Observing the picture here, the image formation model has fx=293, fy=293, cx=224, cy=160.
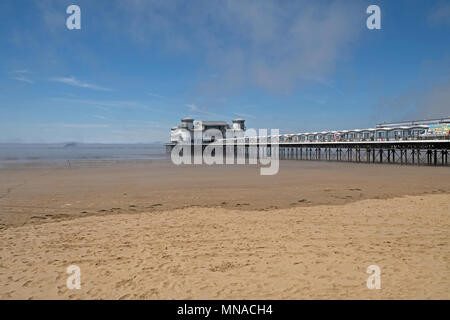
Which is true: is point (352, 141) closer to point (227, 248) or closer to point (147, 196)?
point (147, 196)

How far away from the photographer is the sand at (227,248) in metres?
4.35

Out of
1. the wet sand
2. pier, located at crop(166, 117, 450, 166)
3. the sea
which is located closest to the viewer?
the wet sand

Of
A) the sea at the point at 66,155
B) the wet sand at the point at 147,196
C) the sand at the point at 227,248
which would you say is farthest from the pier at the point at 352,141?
the sand at the point at 227,248

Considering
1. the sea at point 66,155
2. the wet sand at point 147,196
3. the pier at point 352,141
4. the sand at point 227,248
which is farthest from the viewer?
the sea at point 66,155

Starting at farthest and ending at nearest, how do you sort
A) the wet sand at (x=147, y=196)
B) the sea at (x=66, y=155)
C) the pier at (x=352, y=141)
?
1. the sea at (x=66, y=155)
2. the pier at (x=352, y=141)
3. the wet sand at (x=147, y=196)

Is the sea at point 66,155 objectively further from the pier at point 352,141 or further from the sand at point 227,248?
the sand at point 227,248

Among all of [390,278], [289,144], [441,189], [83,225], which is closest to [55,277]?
[83,225]

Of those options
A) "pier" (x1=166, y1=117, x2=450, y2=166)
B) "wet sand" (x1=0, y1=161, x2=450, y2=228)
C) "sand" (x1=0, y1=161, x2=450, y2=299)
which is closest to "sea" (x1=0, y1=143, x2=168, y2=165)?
"pier" (x1=166, y1=117, x2=450, y2=166)

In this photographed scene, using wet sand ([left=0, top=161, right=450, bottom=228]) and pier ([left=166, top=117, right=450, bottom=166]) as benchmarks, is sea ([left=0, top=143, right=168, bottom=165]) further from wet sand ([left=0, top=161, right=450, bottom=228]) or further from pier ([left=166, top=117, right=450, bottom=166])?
wet sand ([left=0, top=161, right=450, bottom=228])

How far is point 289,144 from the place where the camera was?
52.2 m

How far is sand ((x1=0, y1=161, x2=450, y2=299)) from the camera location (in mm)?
4352

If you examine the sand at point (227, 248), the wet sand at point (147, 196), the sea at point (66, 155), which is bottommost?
the sand at point (227, 248)
